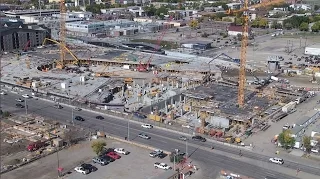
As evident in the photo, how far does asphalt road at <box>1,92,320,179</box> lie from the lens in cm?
1194

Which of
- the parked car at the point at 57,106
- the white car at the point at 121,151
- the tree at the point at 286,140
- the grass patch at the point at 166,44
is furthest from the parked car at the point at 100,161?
the grass patch at the point at 166,44

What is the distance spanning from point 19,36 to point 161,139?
1831cm

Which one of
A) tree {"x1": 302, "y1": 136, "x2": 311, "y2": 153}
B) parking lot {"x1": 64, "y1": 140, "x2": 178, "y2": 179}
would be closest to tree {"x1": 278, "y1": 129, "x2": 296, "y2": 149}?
tree {"x1": 302, "y1": 136, "x2": 311, "y2": 153}

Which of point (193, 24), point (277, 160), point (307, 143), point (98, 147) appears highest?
point (193, 24)

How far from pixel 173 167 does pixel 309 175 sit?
3.63 metres

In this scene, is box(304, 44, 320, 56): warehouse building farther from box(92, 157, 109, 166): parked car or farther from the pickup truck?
box(92, 157, 109, 166): parked car

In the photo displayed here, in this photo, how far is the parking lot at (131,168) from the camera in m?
11.0

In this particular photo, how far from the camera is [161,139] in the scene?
1410cm

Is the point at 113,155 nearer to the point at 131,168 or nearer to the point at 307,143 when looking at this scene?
the point at 131,168

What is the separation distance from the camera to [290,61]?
27812 mm

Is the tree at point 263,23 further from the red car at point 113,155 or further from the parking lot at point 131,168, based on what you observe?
the red car at point 113,155

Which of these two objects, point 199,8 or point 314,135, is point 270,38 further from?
point 314,135

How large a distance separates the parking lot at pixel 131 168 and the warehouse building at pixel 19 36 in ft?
59.8

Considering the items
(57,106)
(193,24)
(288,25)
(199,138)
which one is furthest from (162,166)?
(288,25)
